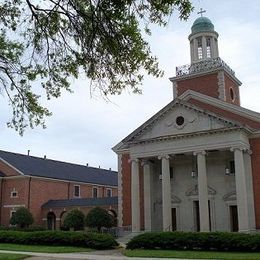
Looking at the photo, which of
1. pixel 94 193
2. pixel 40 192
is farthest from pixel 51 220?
pixel 94 193

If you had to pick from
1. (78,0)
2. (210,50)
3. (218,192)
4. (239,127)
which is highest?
(210,50)

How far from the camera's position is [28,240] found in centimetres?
2892

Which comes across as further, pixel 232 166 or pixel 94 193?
pixel 94 193

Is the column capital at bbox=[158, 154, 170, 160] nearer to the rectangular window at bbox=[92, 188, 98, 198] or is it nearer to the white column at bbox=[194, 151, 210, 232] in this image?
the white column at bbox=[194, 151, 210, 232]

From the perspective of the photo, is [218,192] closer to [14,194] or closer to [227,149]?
[227,149]

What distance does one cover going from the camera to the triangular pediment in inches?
1339

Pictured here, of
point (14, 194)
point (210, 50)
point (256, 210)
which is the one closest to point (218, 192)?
point (256, 210)

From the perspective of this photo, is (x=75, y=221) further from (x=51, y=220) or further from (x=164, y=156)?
(x=164, y=156)

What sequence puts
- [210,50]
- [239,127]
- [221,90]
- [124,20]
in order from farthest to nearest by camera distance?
1. [210,50]
2. [221,90]
3. [239,127]
4. [124,20]

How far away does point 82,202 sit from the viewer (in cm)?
4900

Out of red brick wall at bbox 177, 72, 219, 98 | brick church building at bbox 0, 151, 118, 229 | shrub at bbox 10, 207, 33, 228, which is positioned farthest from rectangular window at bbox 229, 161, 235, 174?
shrub at bbox 10, 207, 33, 228

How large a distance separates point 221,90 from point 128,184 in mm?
11773

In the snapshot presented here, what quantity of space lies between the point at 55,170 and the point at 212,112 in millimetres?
29428

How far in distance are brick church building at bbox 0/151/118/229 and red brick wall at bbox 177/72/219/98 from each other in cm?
1422
